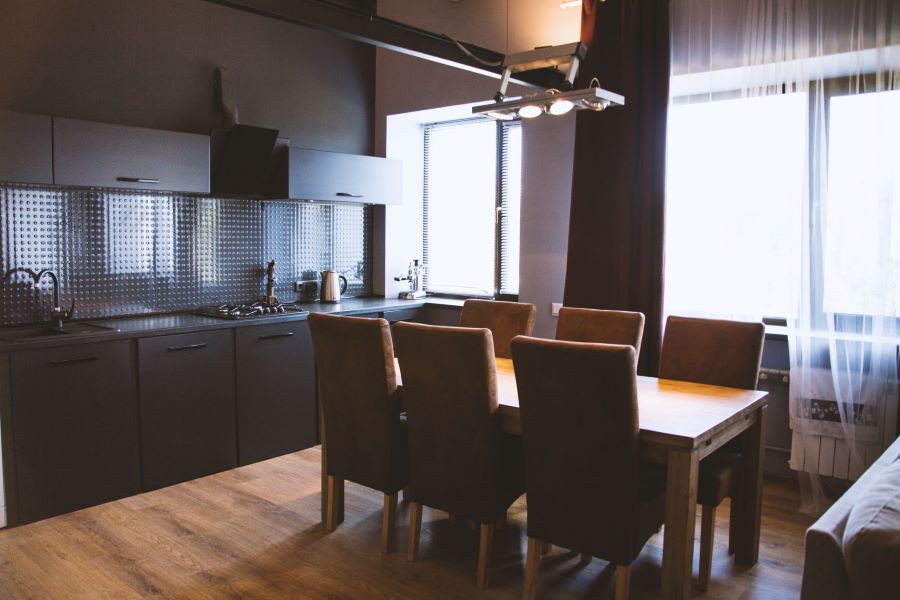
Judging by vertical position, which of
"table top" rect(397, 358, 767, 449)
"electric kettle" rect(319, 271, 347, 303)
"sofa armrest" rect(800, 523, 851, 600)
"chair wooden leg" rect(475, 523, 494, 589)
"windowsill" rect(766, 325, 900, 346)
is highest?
"electric kettle" rect(319, 271, 347, 303)

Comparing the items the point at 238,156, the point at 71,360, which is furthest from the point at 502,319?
the point at 71,360

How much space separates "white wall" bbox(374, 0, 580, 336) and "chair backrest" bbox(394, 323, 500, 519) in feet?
6.83

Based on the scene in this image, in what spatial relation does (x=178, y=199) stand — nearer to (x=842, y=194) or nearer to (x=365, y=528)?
(x=365, y=528)

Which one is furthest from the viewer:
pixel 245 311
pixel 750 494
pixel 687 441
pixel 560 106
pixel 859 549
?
pixel 245 311

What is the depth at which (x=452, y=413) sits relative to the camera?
2.70 meters

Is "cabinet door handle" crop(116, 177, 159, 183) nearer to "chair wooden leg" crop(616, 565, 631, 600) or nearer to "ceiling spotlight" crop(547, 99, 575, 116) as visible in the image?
"ceiling spotlight" crop(547, 99, 575, 116)

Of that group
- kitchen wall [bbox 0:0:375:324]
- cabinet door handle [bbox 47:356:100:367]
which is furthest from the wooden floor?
kitchen wall [bbox 0:0:375:324]

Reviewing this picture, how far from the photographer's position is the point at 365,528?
10.8 ft

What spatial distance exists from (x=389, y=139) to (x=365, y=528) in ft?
10.8

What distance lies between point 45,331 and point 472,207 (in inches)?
123

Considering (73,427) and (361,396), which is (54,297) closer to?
(73,427)

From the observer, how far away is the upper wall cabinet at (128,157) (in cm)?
350

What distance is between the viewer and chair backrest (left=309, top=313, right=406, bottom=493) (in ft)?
9.52

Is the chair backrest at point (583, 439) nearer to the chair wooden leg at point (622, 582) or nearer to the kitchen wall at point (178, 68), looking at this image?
the chair wooden leg at point (622, 582)
